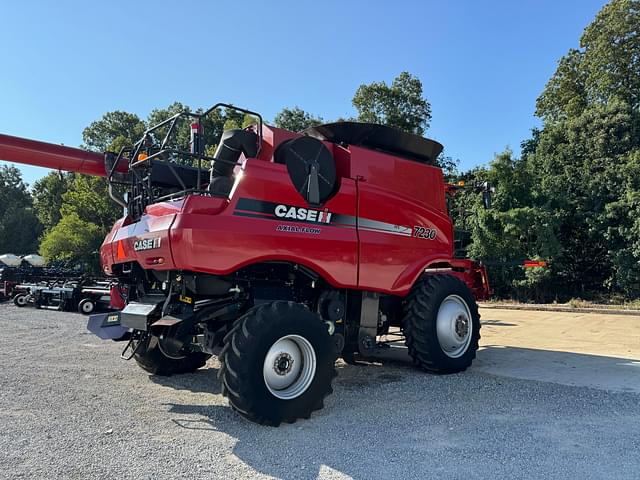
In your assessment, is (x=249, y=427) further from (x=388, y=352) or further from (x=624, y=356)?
(x=624, y=356)

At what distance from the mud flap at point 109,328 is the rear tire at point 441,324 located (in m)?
3.73

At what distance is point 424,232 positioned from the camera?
23.1 ft

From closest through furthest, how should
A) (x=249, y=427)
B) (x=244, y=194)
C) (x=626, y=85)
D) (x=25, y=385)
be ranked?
(x=249, y=427) → (x=244, y=194) → (x=25, y=385) → (x=626, y=85)

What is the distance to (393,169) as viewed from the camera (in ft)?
22.4

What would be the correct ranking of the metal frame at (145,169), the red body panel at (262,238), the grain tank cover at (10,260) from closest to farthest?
the red body panel at (262,238), the metal frame at (145,169), the grain tank cover at (10,260)

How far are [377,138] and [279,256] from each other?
2.57m

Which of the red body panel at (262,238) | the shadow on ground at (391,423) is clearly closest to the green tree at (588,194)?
the shadow on ground at (391,423)

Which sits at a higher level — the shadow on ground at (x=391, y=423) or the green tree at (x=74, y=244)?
the green tree at (x=74, y=244)

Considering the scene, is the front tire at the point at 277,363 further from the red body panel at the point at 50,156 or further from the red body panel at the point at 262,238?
the red body panel at the point at 50,156

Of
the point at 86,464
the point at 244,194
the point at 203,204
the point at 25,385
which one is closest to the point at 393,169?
the point at 244,194

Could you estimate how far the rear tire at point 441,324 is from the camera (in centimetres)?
677

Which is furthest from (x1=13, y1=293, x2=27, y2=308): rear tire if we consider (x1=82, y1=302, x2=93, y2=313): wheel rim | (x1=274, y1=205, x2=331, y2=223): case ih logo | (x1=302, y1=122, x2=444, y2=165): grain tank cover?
(x1=274, y1=205, x2=331, y2=223): case ih logo

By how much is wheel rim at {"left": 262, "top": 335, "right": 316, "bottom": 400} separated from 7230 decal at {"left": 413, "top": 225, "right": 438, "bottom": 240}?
2607mm

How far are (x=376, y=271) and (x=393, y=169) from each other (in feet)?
5.00
